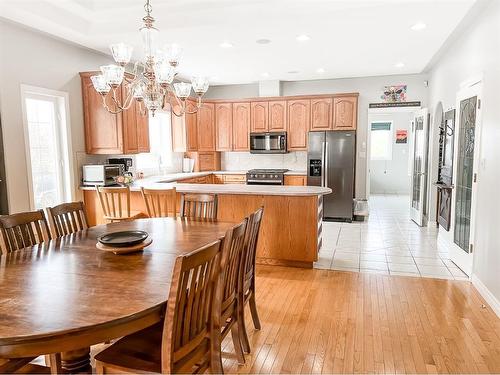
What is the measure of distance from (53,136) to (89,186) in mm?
731

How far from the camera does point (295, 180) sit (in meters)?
6.60

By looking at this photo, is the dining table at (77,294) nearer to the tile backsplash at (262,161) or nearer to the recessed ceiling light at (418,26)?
the recessed ceiling light at (418,26)

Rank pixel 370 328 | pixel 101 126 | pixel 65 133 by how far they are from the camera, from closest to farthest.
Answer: pixel 370 328, pixel 65 133, pixel 101 126

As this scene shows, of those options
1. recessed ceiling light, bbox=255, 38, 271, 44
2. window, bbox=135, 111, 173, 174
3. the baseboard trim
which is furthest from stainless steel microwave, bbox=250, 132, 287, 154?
the baseboard trim

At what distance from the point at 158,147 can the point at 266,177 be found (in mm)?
2030

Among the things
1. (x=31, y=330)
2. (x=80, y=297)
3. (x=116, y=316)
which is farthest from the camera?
(x=80, y=297)

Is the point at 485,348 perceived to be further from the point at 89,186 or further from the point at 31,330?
the point at 89,186

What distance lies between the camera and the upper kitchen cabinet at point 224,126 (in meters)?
7.13

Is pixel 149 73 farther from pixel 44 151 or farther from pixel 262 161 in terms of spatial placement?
pixel 262 161

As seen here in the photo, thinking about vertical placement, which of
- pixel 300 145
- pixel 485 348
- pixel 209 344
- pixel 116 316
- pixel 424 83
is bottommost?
pixel 485 348

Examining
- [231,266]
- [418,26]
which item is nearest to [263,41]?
[418,26]

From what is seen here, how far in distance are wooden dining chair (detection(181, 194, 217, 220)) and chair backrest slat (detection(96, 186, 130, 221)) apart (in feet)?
3.46

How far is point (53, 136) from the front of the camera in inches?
169

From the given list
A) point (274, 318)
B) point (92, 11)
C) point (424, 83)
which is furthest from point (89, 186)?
point (424, 83)
